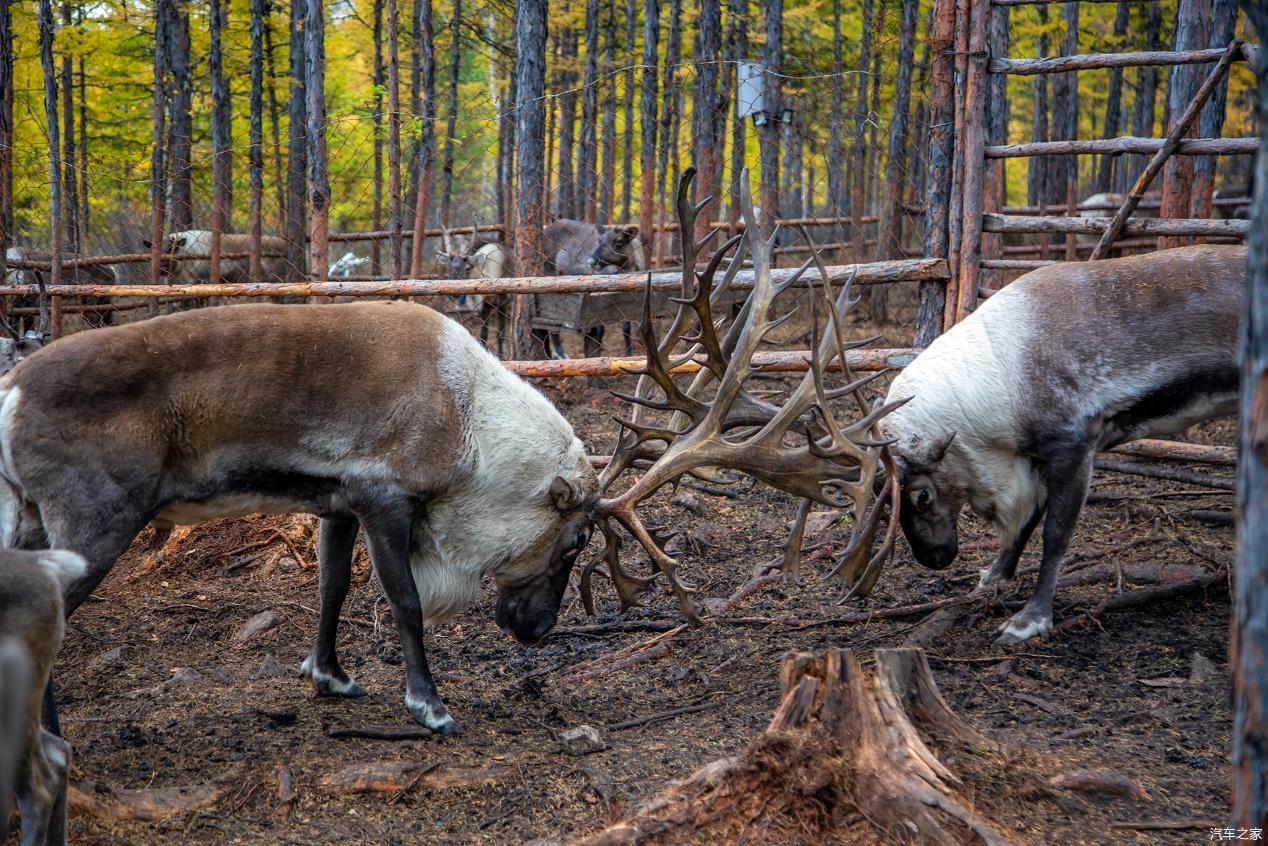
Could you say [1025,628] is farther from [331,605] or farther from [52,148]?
[52,148]

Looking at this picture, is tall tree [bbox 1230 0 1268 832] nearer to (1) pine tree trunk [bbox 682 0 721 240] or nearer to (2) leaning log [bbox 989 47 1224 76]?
(2) leaning log [bbox 989 47 1224 76]

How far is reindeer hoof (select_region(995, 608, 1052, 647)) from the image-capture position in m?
4.39

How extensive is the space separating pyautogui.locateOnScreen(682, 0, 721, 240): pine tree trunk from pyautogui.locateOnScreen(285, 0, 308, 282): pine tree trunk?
134 inches

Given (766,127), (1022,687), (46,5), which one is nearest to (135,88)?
(46,5)

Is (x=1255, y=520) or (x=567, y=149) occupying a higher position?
(x=567, y=149)

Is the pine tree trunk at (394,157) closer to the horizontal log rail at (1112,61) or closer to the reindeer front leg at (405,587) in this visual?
the horizontal log rail at (1112,61)

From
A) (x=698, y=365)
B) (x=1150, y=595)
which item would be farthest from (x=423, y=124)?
(x=1150, y=595)

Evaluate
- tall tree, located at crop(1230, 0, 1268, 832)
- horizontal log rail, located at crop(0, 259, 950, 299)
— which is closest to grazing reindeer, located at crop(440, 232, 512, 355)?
horizontal log rail, located at crop(0, 259, 950, 299)

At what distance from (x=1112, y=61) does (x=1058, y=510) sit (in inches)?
96.8

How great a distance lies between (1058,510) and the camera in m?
4.50

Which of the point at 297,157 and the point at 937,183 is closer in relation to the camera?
the point at 937,183

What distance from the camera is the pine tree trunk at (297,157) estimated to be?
36.6ft

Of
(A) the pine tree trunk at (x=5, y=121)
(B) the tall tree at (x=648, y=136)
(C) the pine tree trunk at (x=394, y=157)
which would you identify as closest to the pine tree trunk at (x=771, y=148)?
(B) the tall tree at (x=648, y=136)

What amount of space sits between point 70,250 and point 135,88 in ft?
16.4
